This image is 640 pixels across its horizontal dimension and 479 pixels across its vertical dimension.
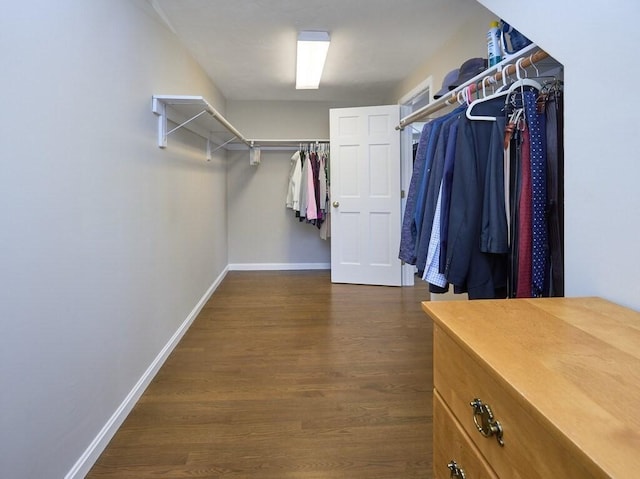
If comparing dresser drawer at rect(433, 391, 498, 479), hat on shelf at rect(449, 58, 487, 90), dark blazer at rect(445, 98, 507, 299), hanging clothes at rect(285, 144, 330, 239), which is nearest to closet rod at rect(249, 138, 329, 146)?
hanging clothes at rect(285, 144, 330, 239)

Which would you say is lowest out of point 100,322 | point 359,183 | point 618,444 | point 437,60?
point 100,322

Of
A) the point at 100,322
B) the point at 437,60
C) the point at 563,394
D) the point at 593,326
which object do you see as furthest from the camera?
the point at 437,60

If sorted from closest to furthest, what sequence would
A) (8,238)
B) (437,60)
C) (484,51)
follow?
(8,238), (484,51), (437,60)

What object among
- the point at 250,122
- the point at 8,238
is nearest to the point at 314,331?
the point at 8,238

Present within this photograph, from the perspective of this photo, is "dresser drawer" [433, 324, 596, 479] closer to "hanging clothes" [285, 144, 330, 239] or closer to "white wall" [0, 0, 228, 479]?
"white wall" [0, 0, 228, 479]

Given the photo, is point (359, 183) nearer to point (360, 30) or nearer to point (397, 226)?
point (397, 226)

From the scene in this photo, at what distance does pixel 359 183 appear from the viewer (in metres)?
4.24

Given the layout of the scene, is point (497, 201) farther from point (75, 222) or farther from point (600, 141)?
point (75, 222)

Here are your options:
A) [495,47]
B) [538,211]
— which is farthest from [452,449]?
[495,47]

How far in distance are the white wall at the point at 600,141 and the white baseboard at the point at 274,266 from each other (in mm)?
4151

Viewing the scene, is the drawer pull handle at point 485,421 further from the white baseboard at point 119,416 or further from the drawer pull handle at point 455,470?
the white baseboard at point 119,416

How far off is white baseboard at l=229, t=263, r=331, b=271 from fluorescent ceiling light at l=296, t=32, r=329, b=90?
2.29m

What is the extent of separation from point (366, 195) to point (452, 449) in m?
3.49

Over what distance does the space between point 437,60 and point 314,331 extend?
248cm
